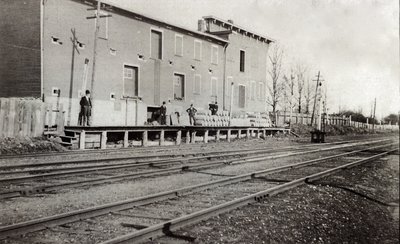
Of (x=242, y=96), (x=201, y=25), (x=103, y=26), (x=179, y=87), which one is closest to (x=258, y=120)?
(x=242, y=96)

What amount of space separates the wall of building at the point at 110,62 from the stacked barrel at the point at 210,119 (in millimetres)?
2259

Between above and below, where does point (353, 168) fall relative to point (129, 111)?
below

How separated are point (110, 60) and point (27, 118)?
7.91 metres

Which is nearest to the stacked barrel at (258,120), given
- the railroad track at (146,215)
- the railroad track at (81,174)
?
the railroad track at (81,174)

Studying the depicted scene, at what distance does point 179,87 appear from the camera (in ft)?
99.2

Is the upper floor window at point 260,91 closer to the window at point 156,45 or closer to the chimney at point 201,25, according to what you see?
the chimney at point 201,25

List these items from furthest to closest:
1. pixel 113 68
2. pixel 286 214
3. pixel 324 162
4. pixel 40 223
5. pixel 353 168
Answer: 1. pixel 113 68
2. pixel 324 162
3. pixel 353 168
4. pixel 286 214
5. pixel 40 223

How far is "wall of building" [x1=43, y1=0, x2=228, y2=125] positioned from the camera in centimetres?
2097

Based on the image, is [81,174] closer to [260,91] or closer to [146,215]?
[146,215]

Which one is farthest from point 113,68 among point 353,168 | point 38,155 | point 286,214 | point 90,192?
point 286,214

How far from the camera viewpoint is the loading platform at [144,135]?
61.7 feet

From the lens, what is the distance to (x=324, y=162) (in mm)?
15516

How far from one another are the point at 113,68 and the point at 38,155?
34.8 ft

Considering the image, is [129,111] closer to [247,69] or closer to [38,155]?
[38,155]
